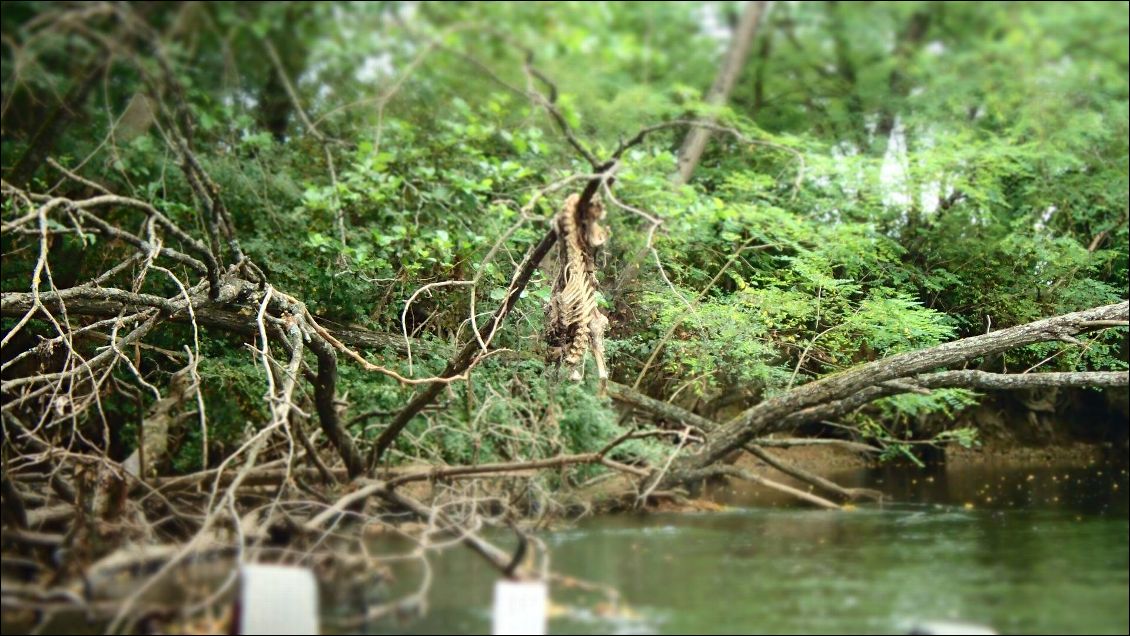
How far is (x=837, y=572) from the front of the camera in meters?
2.36

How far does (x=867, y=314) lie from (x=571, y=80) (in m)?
1.38

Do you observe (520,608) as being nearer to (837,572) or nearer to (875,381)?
(837,572)

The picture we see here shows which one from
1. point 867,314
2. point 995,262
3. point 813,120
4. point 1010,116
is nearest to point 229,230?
point 867,314

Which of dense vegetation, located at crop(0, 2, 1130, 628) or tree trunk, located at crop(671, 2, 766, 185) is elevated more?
tree trunk, located at crop(671, 2, 766, 185)

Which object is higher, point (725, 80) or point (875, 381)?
point (725, 80)

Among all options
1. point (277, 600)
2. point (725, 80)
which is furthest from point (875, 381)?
point (277, 600)

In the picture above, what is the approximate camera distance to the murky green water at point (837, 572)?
83.6 inches

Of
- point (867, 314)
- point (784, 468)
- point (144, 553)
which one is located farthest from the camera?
point (784, 468)

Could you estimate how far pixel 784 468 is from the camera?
149 inches

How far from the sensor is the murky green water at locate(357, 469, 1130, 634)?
2.12 m

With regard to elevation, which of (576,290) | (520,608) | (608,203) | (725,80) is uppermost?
(725,80)

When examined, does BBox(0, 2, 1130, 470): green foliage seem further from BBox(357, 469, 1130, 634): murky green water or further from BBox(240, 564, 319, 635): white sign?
BBox(240, 564, 319, 635): white sign

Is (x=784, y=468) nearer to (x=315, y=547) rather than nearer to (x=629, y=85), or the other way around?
(x=629, y=85)

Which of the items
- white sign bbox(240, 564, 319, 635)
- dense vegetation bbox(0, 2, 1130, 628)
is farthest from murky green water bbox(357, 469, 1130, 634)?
dense vegetation bbox(0, 2, 1130, 628)
